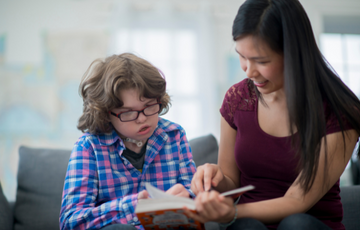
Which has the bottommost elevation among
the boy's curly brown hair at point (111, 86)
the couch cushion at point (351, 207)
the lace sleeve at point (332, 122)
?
the couch cushion at point (351, 207)

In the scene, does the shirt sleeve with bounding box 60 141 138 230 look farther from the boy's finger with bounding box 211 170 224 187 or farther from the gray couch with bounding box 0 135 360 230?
the gray couch with bounding box 0 135 360 230

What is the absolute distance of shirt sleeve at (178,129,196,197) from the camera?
1.26 m

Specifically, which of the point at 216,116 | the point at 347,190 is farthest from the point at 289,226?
the point at 216,116

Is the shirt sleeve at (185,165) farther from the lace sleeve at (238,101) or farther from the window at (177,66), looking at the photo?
the window at (177,66)

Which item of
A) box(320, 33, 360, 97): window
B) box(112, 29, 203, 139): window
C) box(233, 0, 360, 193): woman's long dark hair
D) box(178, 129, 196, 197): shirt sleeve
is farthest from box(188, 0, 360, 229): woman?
box(320, 33, 360, 97): window

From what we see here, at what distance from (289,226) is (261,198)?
30 centimetres

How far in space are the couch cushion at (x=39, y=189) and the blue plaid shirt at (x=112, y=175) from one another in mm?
573

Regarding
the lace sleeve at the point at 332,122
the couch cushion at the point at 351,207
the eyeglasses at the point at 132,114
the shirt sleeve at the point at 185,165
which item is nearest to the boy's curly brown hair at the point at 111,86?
the eyeglasses at the point at 132,114

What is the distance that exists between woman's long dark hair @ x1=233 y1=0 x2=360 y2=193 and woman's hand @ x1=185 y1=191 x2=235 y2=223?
27cm

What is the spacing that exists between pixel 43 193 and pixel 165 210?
3.61ft

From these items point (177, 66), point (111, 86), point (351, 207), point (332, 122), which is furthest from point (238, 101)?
point (177, 66)

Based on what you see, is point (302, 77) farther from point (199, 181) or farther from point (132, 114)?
point (132, 114)

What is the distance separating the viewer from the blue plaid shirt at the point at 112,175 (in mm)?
1004

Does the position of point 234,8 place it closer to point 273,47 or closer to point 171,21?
point 171,21
